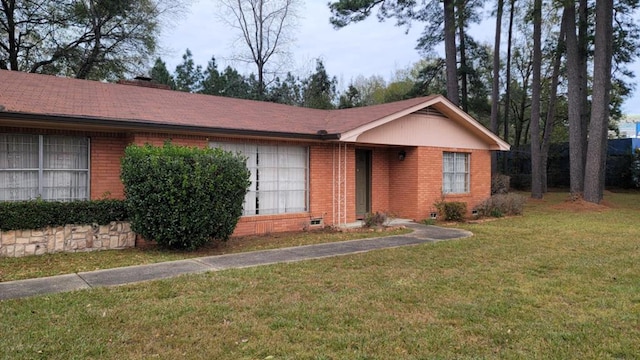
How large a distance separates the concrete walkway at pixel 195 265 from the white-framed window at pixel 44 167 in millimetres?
3035

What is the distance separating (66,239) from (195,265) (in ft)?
9.90

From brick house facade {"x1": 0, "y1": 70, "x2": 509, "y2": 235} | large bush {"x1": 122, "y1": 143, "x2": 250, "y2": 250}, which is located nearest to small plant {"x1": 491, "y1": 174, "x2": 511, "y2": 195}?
brick house facade {"x1": 0, "y1": 70, "x2": 509, "y2": 235}

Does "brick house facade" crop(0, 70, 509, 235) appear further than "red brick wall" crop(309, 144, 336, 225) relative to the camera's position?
No

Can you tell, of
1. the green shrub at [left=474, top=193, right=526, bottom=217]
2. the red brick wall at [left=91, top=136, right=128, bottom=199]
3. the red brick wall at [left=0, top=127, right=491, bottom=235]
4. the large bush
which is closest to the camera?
the large bush

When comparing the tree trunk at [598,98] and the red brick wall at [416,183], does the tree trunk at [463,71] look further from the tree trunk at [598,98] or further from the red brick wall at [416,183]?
the red brick wall at [416,183]

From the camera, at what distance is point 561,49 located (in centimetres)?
2361

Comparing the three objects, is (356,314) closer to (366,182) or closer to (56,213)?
(56,213)

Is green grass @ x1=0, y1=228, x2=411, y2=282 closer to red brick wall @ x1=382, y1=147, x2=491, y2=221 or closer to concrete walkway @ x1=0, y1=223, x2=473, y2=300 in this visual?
concrete walkway @ x1=0, y1=223, x2=473, y2=300

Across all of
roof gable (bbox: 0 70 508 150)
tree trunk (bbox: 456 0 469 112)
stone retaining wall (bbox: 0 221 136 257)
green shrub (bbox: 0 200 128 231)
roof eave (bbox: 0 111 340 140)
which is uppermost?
tree trunk (bbox: 456 0 469 112)

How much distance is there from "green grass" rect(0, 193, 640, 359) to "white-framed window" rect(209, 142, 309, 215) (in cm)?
399

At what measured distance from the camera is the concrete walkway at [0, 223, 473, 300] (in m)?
5.83

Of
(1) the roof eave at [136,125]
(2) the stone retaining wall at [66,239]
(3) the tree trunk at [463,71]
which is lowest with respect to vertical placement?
(2) the stone retaining wall at [66,239]

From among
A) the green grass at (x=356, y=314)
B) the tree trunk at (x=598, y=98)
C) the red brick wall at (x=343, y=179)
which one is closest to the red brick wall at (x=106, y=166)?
the red brick wall at (x=343, y=179)

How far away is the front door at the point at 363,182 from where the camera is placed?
13703 millimetres
